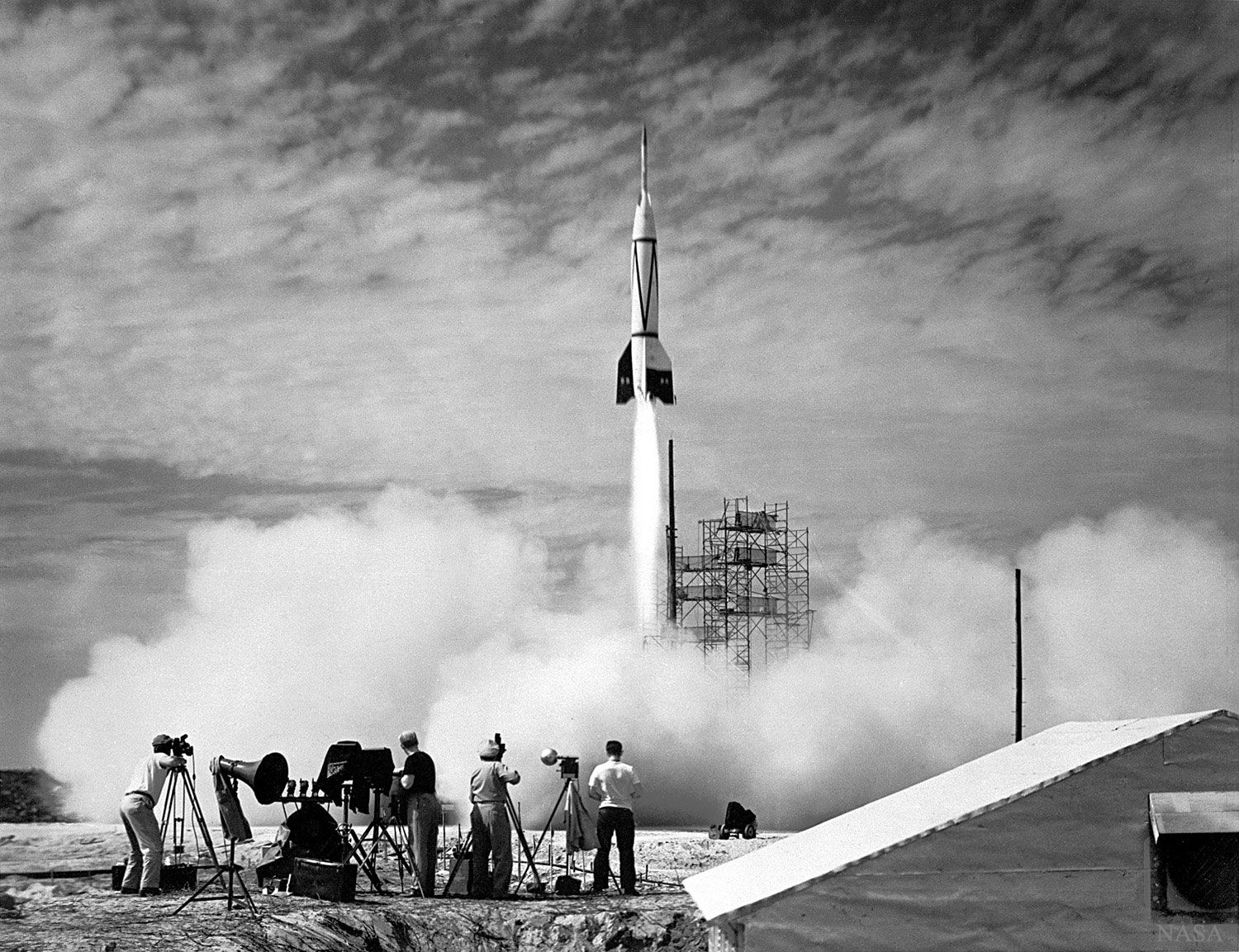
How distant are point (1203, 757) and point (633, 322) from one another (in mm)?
21018

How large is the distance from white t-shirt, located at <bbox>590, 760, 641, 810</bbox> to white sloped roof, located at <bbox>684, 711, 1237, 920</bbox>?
148 inches

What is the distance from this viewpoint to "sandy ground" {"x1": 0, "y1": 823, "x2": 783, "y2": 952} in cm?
983

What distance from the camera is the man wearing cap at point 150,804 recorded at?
37.9ft

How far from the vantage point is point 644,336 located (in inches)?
1070

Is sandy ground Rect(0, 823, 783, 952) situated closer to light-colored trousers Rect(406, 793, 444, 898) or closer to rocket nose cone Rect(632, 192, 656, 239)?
light-colored trousers Rect(406, 793, 444, 898)

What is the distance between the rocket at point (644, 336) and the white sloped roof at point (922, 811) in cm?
1871

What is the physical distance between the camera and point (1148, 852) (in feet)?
23.1

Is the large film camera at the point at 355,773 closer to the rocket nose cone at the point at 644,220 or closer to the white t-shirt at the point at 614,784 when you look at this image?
the white t-shirt at the point at 614,784

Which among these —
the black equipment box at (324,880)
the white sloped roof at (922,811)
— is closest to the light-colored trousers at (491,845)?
the black equipment box at (324,880)

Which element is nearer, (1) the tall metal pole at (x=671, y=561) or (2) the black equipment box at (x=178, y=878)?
(2) the black equipment box at (x=178, y=878)

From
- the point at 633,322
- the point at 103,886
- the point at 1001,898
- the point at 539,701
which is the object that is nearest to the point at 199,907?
the point at 103,886

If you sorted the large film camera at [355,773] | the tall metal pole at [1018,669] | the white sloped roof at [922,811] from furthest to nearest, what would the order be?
1. the tall metal pole at [1018,669]
2. the large film camera at [355,773]
3. the white sloped roof at [922,811]

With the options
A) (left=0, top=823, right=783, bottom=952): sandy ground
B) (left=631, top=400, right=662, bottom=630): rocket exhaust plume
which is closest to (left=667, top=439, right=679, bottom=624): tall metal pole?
(left=631, top=400, right=662, bottom=630): rocket exhaust plume

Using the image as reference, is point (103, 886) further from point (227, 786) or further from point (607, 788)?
point (607, 788)
